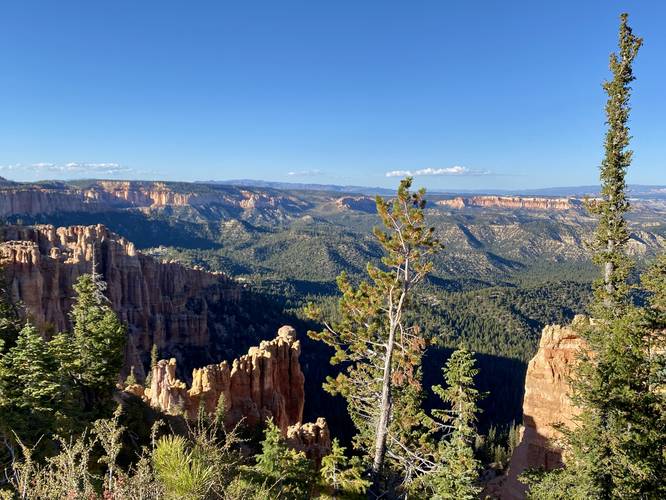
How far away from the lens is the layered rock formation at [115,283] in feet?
182

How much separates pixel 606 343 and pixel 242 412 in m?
28.5

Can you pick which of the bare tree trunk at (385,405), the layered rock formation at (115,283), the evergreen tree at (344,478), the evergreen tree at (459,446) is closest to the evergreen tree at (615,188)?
the evergreen tree at (459,446)

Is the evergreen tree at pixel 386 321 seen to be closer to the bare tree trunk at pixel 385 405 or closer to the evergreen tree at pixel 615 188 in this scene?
the bare tree trunk at pixel 385 405

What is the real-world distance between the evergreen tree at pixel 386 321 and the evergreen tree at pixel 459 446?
150 cm

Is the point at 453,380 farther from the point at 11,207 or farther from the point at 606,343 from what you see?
the point at 11,207

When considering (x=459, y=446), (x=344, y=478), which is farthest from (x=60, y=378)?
(x=459, y=446)

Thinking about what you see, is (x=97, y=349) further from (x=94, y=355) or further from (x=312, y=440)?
(x=312, y=440)

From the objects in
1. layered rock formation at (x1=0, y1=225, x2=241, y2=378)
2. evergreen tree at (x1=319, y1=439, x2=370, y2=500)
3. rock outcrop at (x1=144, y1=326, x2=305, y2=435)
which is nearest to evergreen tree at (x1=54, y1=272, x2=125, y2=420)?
rock outcrop at (x1=144, y1=326, x2=305, y2=435)

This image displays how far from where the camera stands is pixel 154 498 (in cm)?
780

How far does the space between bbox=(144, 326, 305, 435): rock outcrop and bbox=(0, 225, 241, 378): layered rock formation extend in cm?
2407

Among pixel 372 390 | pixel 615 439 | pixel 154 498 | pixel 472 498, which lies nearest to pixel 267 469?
pixel 372 390

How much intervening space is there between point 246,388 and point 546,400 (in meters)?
24.0

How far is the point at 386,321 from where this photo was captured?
18.7 meters

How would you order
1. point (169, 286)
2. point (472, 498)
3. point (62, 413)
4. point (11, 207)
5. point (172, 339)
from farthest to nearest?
point (11, 207) → point (169, 286) → point (172, 339) → point (62, 413) → point (472, 498)
